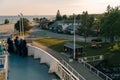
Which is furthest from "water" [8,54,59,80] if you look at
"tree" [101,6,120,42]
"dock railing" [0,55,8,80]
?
"tree" [101,6,120,42]

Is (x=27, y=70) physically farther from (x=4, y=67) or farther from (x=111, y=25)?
(x=111, y=25)

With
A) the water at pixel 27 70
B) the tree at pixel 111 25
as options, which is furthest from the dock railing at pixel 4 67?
the tree at pixel 111 25

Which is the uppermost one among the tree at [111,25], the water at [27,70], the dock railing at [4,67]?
the tree at [111,25]

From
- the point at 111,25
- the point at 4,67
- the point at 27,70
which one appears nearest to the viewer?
the point at 4,67

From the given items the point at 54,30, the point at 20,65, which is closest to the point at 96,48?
the point at 20,65

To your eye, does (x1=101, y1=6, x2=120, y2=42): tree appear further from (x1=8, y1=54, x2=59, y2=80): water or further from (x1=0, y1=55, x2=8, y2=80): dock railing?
(x1=0, y1=55, x2=8, y2=80): dock railing

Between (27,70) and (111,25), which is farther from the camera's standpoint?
(111,25)

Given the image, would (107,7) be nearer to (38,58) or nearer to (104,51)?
(104,51)

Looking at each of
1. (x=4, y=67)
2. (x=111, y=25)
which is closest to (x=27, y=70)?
(x=4, y=67)

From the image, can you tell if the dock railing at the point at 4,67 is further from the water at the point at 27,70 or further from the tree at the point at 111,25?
the tree at the point at 111,25
